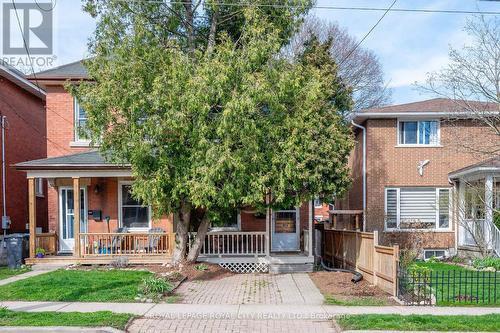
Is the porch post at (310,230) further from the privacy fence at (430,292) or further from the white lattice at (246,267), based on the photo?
the privacy fence at (430,292)

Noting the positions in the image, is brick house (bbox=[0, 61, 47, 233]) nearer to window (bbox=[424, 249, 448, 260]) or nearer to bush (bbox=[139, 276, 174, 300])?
bush (bbox=[139, 276, 174, 300])

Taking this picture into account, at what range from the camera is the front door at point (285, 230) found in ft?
55.1

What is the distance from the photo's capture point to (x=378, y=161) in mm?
18469

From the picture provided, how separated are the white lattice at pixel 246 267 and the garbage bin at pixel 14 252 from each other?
Answer: 6.73m

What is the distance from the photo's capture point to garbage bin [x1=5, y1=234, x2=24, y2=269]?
49.1 ft

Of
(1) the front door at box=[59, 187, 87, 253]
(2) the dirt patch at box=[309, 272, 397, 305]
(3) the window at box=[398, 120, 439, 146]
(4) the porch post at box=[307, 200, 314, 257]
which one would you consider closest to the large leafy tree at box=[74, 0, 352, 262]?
(4) the porch post at box=[307, 200, 314, 257]

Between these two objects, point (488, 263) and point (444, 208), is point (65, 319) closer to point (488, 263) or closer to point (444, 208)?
point (488, 263)

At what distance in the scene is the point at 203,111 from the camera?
1070 centimetres

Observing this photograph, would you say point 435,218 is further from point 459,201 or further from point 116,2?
point 116,2

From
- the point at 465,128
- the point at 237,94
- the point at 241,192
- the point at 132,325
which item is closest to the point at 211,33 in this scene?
the point at 237,94

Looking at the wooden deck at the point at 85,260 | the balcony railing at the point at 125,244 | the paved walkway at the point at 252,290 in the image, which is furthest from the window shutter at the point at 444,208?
the wooden deck at the point at 85,260

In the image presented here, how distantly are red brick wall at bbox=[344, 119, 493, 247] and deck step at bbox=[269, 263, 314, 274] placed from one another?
4432 mm

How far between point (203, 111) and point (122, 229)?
24.9 ft

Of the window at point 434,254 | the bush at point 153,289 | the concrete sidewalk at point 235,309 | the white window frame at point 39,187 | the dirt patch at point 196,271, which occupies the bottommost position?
the window at point 434,254
